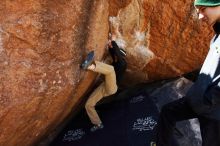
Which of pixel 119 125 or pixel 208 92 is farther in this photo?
pixel 119 125

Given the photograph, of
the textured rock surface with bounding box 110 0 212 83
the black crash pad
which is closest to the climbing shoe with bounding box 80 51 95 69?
the textured rock surface with bounding box 110 0 212 83

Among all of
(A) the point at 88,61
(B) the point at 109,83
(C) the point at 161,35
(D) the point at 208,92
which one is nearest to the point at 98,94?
(B) the point at 109,83

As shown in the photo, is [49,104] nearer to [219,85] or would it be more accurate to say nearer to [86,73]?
[86,73]

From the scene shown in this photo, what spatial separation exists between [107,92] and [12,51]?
1594 millimetres

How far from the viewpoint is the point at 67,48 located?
4348mm

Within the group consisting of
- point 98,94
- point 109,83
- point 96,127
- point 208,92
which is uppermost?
point 208,92

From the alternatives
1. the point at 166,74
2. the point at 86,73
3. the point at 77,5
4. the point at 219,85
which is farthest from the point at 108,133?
the point at 219,85

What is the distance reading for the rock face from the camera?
3926mm

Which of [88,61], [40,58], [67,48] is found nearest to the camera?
[40,58]

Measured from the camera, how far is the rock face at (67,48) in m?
3.93

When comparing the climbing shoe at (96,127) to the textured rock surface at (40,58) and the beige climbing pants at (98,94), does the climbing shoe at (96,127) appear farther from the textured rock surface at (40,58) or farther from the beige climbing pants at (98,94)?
the textured rock surface at (40,58)

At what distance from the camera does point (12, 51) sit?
12.8ft

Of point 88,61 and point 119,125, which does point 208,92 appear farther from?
point 119,125

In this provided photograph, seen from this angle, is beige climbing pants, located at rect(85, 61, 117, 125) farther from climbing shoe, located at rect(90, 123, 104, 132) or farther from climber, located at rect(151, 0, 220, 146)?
climber, located at rect(151, 0, 220, 146)
